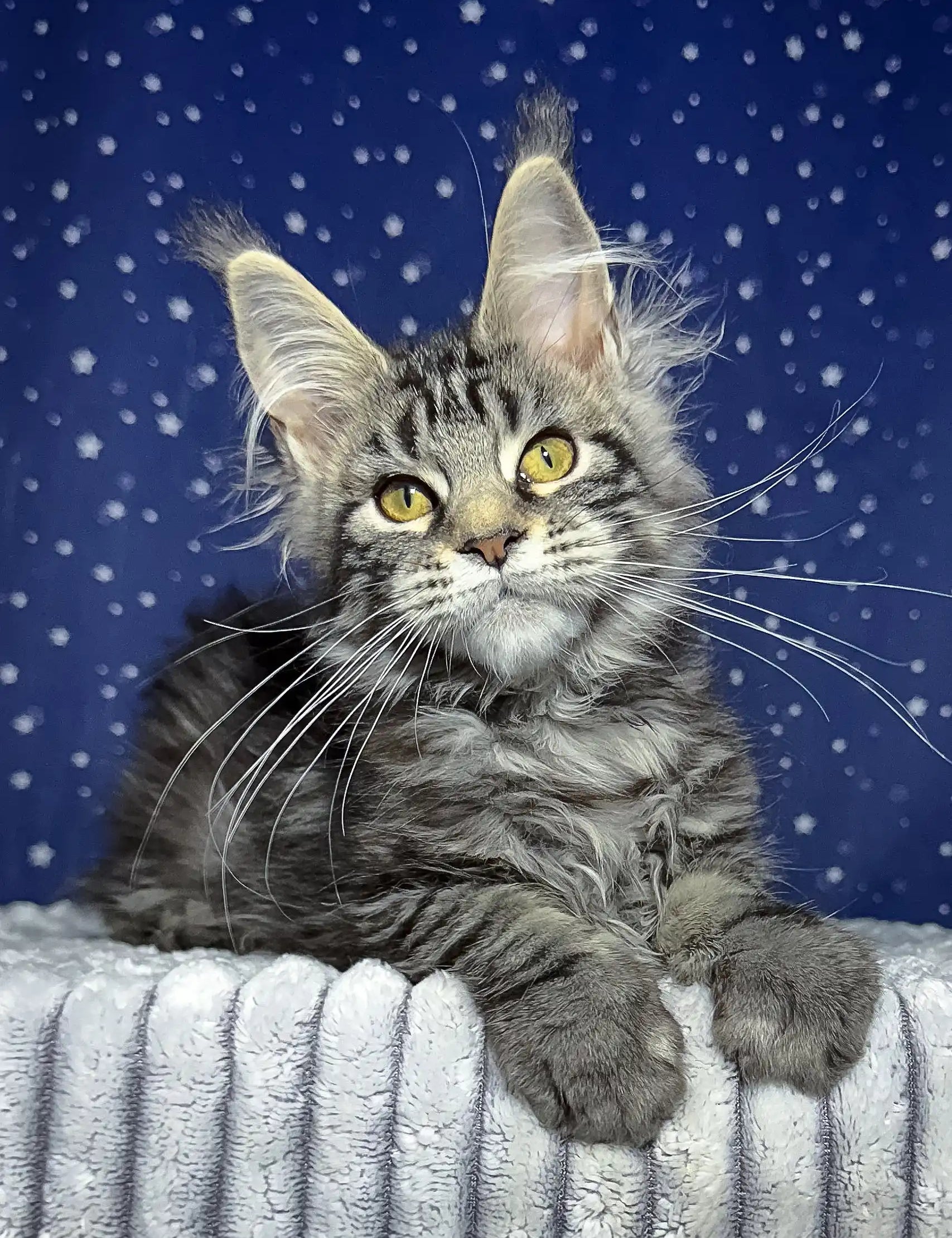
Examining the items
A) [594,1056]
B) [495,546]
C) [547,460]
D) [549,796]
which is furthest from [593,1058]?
[547,460]

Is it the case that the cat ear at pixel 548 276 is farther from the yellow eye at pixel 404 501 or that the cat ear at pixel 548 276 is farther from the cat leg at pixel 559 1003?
the cat leg at pixel 559 1003

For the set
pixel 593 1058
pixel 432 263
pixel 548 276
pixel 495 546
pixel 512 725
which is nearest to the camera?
pixel 593 1058

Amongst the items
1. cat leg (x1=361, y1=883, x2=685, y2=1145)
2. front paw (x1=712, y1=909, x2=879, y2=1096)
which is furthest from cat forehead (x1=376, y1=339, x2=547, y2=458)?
front paw (x1=712, y1=909, x2=879, y2=1096)

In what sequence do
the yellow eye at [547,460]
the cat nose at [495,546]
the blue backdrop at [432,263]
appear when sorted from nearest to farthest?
the cat nose at [495,546]
the yellow eye at [547,460]
the blue backdrop at [432,263]

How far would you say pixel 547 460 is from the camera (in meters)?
1.16

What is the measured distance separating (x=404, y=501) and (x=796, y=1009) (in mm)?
691

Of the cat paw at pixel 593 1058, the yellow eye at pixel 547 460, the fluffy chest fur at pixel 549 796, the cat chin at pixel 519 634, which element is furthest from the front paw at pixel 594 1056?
the yellow eye at pixel 547 460

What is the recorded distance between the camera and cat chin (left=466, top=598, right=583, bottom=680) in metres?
1.02

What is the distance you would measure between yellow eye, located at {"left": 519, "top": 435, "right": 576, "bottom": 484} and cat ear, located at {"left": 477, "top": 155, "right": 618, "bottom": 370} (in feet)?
0.59

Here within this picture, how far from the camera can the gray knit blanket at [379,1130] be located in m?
0.87

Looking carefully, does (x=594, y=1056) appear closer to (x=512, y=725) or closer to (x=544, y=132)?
(x=512, y=725)

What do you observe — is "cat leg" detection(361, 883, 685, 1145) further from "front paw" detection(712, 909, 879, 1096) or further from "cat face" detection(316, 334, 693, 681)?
"cat face" detection(316, 334, 693, 681)

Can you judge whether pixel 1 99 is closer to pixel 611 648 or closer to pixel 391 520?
pixel 391 520

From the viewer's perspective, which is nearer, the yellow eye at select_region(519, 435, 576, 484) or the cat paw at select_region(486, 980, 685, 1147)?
the cat paw at select_region(486, 980, 685, 1147)
